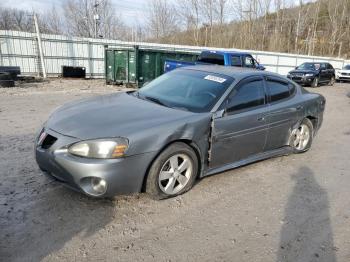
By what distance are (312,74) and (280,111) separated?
16987mm

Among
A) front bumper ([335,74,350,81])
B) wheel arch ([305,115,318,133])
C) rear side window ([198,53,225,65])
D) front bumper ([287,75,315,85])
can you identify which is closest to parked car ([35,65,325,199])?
wheel arch ([305,115,318,133])

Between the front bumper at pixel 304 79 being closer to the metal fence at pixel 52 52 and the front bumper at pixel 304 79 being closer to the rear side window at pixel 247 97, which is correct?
the metal fence at pixel 52 52

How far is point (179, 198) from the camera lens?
3900mm

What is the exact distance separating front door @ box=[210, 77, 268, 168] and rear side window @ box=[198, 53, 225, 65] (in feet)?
29.8

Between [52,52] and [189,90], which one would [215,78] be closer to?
[189,90]

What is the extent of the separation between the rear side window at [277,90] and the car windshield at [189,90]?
0.85 m

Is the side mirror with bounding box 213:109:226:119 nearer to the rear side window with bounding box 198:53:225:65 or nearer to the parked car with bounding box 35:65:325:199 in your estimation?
the parked car with bounding box 35:65:325:199

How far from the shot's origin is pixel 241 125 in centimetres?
434

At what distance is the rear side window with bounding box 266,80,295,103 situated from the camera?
16.5 feet

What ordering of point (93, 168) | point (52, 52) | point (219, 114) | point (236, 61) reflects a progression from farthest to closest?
point (52, 52)
point (236, 61)
point (219, 114)
point (93, 168)

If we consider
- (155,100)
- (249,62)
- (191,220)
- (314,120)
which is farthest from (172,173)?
(249,62)

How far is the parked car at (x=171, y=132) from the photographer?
335 centimetres

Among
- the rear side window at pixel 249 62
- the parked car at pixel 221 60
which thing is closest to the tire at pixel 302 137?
the parked car at pixel 221 60

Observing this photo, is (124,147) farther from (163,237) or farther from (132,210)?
(163,237)
